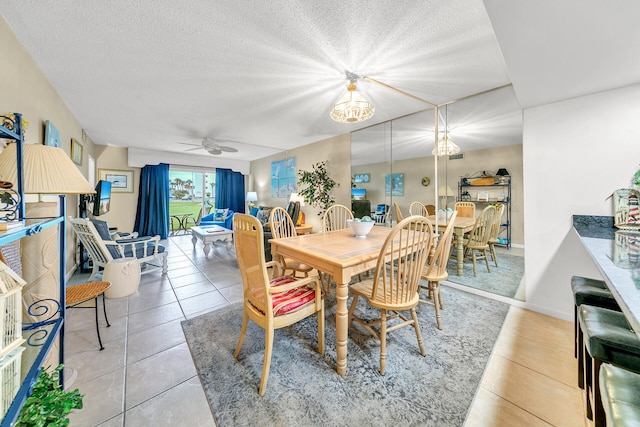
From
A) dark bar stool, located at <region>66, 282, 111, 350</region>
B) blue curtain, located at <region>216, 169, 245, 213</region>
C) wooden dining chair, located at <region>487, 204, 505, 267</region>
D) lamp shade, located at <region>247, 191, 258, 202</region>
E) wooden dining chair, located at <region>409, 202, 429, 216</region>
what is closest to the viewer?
dark bar stool, located at <region>66, 282, 111, 350</region>

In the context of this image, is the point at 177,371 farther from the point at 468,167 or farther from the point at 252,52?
the point at 468,167

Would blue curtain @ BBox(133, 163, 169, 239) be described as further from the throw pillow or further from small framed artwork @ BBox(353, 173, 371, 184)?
small framed artwork @ BBox(353, 173, 371, 184)

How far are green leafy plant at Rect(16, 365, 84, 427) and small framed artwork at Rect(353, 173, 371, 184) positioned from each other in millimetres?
3751

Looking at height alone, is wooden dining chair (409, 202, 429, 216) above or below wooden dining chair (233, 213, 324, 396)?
above

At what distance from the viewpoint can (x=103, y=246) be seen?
8.02ft

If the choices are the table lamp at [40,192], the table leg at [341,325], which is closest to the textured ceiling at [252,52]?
the table lamp at [40,192]

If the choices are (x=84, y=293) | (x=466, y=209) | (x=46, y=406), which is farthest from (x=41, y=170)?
(x=466, y=209)

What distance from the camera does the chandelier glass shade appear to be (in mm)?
2820

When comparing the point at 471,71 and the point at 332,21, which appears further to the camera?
the point at 471,71

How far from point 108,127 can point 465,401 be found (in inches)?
225

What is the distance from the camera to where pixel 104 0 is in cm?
137

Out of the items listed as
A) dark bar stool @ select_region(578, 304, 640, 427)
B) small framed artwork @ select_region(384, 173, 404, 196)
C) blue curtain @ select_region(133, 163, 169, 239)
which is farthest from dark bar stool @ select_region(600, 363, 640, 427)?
blue curtain @ select_region(133, 163, 169, 239)

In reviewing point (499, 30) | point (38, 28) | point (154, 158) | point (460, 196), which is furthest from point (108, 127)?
point (460, 196)

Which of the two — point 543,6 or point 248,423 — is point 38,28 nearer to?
point 248,423
